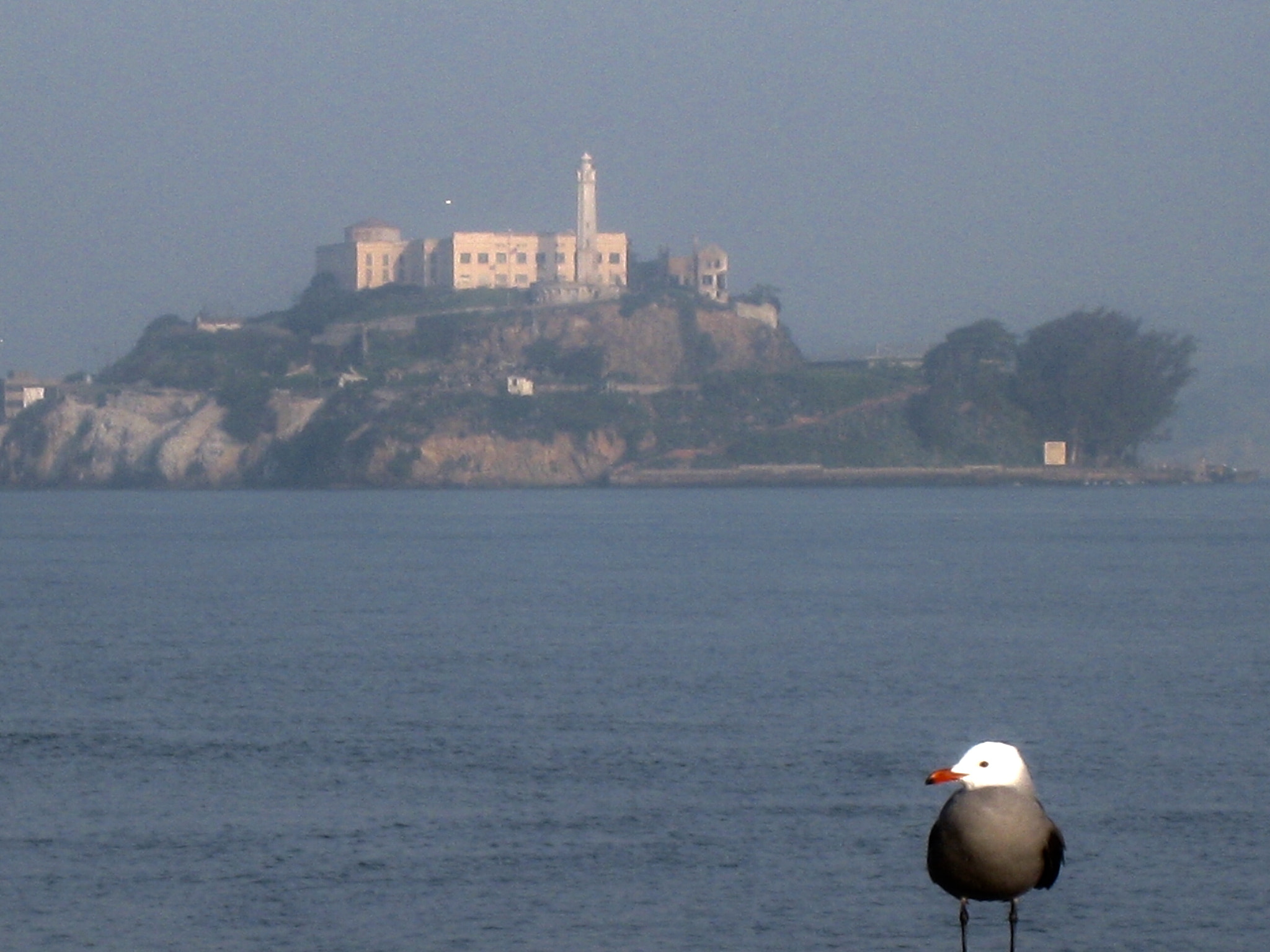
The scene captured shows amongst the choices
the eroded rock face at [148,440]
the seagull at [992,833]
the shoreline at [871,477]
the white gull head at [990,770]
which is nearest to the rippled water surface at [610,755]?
the seagull at [992,833]

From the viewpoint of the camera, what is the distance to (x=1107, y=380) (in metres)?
146

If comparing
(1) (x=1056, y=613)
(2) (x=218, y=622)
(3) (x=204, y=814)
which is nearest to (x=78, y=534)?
(2) (x=218, y=622)

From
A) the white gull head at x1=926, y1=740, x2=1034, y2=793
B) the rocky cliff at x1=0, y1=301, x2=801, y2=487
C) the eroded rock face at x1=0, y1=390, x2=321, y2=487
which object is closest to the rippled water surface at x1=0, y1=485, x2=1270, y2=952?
the white gull head at x1=926, y1=740, x2=1034, y2=793

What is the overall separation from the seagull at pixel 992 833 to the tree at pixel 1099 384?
14147cm

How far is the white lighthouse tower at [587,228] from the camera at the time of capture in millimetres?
140875

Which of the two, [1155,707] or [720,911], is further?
[1155,707]

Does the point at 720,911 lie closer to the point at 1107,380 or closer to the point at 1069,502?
the point at 1069,502

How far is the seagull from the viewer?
Answer: 688 cm

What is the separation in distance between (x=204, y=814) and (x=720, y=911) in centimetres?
567

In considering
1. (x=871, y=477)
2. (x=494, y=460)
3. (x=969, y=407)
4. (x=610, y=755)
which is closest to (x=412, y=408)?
(x=494, y=460)

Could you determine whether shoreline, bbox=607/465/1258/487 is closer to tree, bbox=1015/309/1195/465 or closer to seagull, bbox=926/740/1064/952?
tree, bbox=1015/309/1195/465

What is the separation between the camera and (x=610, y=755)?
21.0m

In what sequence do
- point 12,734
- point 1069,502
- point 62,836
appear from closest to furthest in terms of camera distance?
point 62,836 → point 12,734 → point 1069,502

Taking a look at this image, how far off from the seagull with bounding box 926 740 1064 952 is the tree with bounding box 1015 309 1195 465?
464 feet
